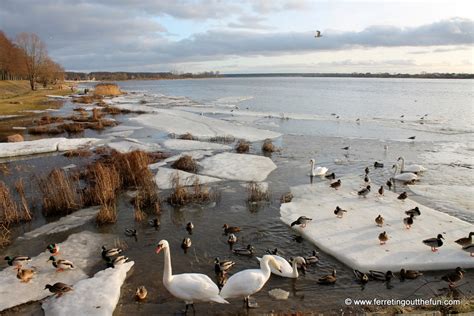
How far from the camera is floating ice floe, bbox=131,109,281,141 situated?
104ft

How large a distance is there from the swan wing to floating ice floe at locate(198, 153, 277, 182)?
10.6 metres

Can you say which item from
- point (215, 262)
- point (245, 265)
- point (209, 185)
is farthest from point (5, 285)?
point (209, 185)

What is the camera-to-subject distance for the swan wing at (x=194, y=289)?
7.90 meters

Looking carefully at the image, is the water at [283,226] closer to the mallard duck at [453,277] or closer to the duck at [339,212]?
the mallard duck at [453,277]

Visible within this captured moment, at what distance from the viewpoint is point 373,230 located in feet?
41.0

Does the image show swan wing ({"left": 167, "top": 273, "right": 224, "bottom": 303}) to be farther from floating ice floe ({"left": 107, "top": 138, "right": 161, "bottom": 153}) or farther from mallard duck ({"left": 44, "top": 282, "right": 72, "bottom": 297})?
floating ice floe ({"left": 107, "top": 138, "right": 161, "bottom": 153})

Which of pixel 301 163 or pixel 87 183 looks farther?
pixel 301 163

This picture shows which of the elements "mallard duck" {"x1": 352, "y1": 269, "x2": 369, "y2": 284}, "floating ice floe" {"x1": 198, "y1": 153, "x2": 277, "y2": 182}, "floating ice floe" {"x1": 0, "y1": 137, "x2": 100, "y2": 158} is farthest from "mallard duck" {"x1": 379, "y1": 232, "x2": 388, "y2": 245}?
"floating ice floe" {"x1": 0, "y1": 137, "x2": 100, "y2": 158}

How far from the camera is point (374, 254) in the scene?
10.8 metres

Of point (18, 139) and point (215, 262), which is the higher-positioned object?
point (18, 139)

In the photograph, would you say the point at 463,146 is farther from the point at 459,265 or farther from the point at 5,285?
the point at 5,285

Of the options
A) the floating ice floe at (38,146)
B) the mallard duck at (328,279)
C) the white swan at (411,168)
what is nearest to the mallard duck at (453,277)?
the mallard duck at (328,279)

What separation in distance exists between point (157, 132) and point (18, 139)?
10.8 metres

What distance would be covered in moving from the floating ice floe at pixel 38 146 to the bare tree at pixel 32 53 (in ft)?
195
